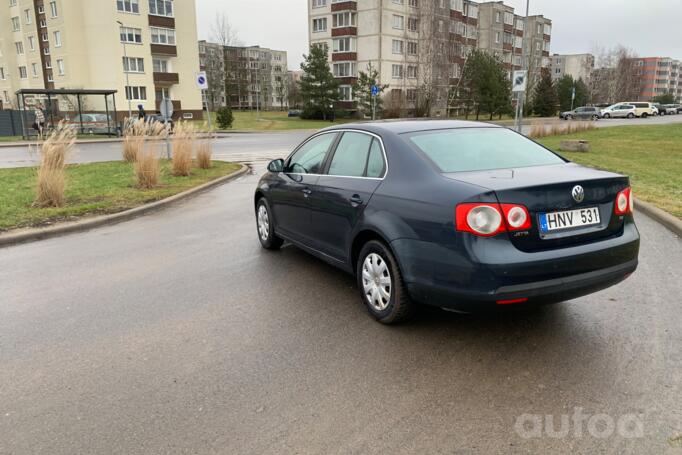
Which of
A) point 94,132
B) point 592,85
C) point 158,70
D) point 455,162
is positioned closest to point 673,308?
point 455,162

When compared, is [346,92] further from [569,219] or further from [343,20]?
[569,219]

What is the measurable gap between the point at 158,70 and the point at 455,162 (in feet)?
199

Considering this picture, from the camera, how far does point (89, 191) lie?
11305 millimetres

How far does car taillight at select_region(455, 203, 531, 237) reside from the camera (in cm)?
353

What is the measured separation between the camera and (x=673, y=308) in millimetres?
4566

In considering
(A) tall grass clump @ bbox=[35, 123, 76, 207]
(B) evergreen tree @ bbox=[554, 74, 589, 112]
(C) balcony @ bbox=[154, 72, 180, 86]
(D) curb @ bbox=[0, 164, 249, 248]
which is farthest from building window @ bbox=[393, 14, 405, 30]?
(A) tall grass clump @ bbox=[35, 123, 76, 207]

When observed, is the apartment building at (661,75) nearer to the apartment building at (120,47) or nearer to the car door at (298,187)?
the apartment building at (120,47)

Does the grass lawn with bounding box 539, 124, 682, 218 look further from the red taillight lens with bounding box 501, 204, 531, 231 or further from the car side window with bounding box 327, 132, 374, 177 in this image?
the red taillight lens with bounding box 501, 204, 531, 231

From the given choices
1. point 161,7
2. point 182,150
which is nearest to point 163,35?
point 161,7

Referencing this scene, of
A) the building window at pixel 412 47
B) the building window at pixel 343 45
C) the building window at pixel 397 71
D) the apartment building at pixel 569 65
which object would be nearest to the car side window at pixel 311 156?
the building window at pixel 397 71

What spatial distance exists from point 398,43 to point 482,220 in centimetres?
6640

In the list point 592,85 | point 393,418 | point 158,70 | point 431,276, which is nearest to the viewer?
point 393,418

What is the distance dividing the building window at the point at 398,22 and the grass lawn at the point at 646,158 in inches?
1542

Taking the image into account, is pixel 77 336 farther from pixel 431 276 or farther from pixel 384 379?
pixel 431 276
